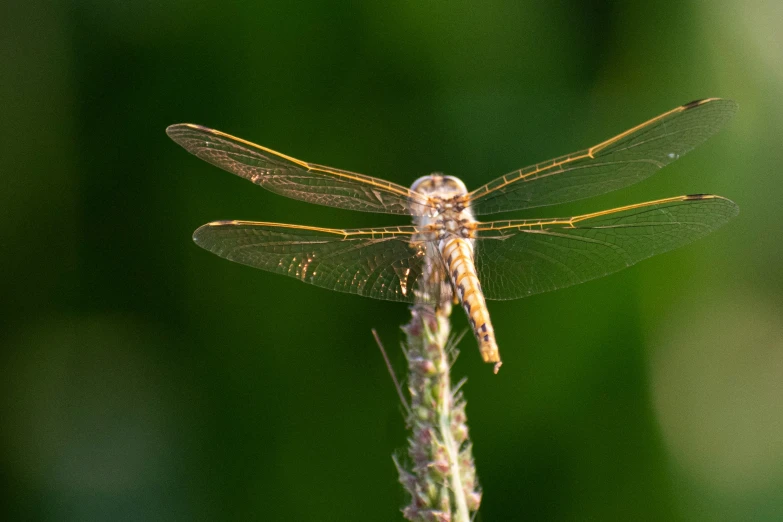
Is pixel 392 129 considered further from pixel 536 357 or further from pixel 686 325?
pixel 686 325

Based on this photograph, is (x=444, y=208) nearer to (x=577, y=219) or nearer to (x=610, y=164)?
(x=577, y=219)

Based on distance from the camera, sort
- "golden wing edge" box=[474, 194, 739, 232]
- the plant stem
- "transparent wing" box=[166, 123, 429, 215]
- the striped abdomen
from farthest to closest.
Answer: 1. "transparent wing" box=[166, 123, 429, 215]
2. "golden wing edge" box=[474, 194, 739, 232]
3. the striped abdomen
4. the plant stem

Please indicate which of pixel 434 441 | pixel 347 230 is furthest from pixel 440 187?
pixel 434 441

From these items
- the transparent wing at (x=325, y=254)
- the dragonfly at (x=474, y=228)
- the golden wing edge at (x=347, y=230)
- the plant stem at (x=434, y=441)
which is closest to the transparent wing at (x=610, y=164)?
the dragonfly at (x=474, y=228)

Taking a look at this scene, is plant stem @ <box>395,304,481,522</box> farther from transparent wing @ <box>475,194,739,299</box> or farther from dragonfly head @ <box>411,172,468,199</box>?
dragonfly head @ <box>411,172,468,199</box>

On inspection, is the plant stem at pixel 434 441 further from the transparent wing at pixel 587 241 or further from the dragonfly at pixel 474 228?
the transparent wing at pixel 587 241

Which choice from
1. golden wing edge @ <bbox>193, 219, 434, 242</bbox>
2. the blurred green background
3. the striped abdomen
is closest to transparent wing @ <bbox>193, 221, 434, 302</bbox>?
golden wing edge @ <bbox>193, 219, 434, 242</bbox>
